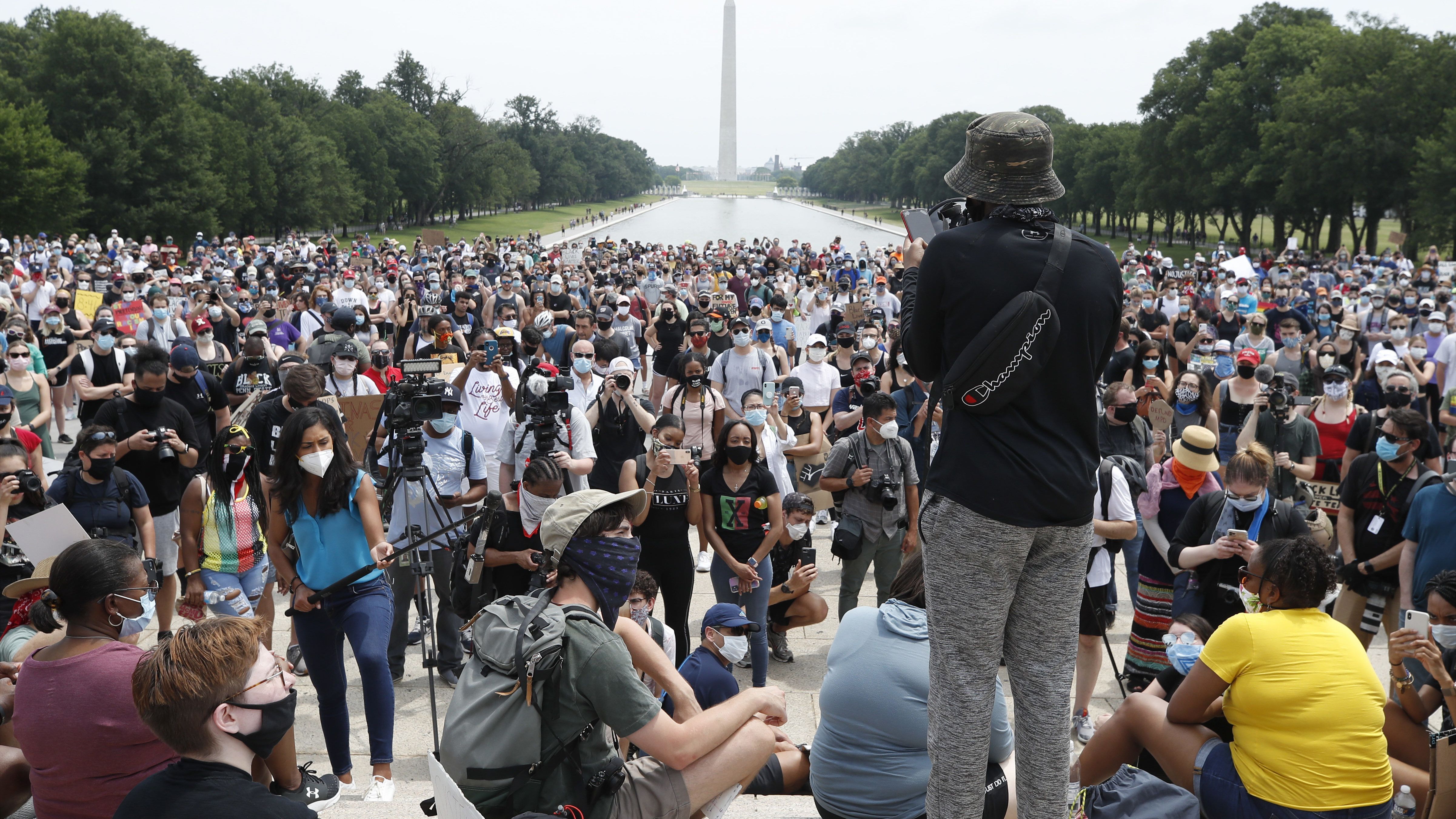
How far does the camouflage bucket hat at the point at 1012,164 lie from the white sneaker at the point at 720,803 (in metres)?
2.11

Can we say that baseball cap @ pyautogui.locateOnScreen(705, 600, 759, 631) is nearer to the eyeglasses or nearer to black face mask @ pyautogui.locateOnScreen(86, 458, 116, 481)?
the eyeglasses

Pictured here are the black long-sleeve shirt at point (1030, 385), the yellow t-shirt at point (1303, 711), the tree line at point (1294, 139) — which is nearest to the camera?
the black long-sleeve shirt at point (1030, 385)

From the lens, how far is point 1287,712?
3855mm

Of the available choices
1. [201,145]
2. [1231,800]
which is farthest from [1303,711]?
[201,145]

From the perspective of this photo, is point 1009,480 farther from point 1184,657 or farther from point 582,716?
point 1184,657

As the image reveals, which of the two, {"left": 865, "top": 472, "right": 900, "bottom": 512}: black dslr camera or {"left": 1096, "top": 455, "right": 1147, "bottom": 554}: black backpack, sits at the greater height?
{"left": 1096, "top": 455, "right": 1147, "bottom": 554}: black backpack

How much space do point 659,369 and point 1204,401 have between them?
22.5 feet

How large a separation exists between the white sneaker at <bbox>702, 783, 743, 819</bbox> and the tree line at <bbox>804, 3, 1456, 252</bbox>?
40.8 meters

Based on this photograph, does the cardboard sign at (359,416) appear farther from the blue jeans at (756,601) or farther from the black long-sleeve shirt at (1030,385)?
the black long-sleeve shirt at (1030,385)

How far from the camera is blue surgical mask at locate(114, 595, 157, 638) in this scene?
428 cm

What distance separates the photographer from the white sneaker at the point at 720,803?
3648mm

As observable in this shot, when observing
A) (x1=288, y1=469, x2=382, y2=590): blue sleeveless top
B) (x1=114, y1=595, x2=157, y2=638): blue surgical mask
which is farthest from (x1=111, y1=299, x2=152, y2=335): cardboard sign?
(x1=288, y1=469, x2=382, y2=590): blue sleeveless top

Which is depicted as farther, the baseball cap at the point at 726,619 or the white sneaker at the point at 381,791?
the baseball cap at the point at 726,619

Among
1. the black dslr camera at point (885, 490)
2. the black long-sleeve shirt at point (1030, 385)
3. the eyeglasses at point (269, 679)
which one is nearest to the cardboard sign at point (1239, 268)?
the black dslr camera at point (885, 490)
